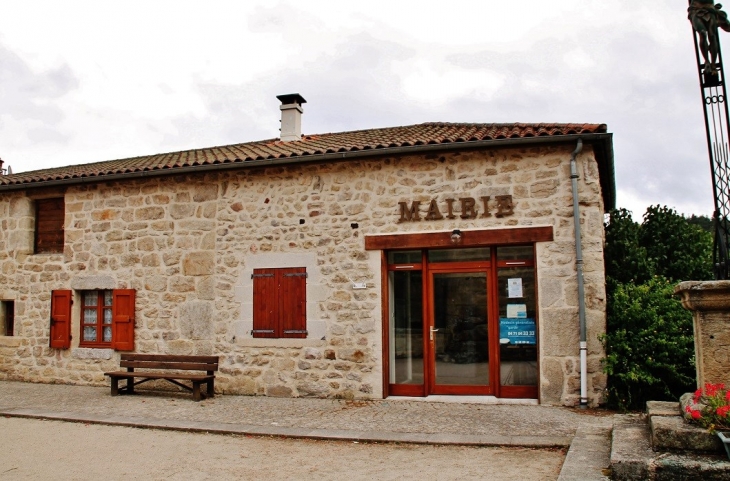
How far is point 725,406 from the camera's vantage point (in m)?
4.16

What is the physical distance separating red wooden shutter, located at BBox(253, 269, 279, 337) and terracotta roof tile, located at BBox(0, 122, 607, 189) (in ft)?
5.77

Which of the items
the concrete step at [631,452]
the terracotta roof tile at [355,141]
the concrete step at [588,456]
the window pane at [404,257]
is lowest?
the concrete step at [588,456]

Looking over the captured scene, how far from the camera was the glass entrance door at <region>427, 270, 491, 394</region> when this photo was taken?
323 inches

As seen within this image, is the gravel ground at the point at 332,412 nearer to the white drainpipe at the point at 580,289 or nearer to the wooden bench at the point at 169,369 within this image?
the wooden bench at the point at 169,369

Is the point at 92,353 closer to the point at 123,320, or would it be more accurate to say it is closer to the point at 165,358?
the point at 123,320

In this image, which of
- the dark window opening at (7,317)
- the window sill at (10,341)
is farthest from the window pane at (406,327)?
the dark window opening at (7,317)

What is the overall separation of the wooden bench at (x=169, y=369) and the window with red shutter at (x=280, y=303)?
85 cm

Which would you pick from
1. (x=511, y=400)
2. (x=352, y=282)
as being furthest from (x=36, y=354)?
(x=511, y=400)

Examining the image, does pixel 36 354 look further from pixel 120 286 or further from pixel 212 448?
pixel 212 448

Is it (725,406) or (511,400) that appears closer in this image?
(725,406)

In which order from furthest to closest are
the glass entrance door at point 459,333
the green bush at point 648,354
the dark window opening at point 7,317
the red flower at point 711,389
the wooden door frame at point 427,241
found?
1. the dark window opening at point 7,317
2. the glass entrance door at point 459,333
3. the wooden door frame at point 427,241
4. the green bush at point 648,354
5. the red flower at point 711,389

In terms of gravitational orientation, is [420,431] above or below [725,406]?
below

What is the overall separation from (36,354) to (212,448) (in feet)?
20.0

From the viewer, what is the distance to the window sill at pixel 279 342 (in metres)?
8.71
